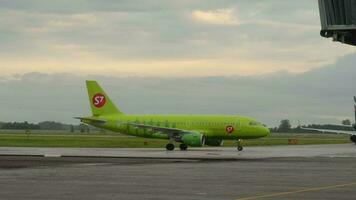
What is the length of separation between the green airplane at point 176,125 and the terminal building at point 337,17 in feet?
158

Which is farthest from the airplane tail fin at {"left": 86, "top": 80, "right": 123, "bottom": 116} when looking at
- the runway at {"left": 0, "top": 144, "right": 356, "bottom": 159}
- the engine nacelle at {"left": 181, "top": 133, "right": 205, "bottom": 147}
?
the runway at {"left": 0, "top": 144, "right": 356, "bottom": 159}

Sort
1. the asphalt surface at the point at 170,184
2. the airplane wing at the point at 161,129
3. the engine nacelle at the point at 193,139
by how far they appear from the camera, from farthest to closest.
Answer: the airplane wing at the point at 161,129
the engine nacelle at the point at 193,139
the asphalt surface at the point at 170,184

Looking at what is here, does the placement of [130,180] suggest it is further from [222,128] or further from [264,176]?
[222,128]

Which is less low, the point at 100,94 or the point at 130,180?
the point at 100,94

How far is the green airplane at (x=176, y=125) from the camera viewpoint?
6191cm

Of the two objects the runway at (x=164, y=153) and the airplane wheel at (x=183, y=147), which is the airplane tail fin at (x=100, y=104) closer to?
the airplane wheel at (x=183, y=147)

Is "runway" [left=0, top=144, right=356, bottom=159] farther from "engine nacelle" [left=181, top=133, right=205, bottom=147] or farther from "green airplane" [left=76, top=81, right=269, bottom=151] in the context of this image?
"green airplane" [left=76, top=81, right=269, bottom=151]

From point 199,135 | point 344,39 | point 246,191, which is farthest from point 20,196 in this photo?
point 199,135

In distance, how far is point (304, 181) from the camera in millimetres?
22812

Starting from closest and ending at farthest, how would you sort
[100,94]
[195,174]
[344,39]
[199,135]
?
1. [344,39]
2. [195,174]
3. [199,135]
4. [100,94]

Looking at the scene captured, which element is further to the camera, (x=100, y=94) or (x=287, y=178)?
(x=100, y=94)

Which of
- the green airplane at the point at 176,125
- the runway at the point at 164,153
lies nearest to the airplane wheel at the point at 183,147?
the green airplane at the point at 176,125

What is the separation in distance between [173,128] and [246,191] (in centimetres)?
4473

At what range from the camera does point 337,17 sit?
36.9 ft
